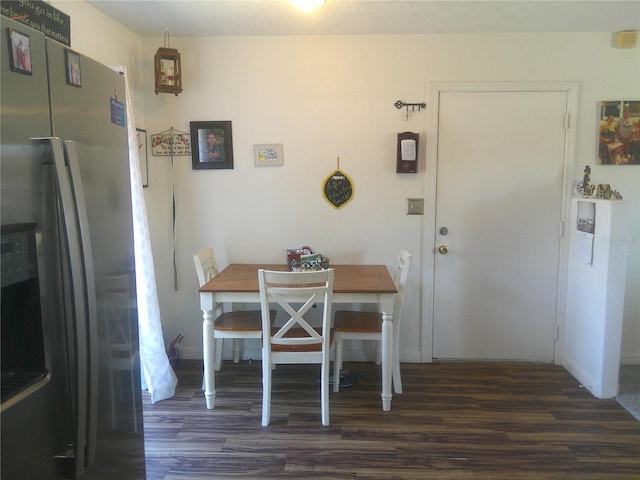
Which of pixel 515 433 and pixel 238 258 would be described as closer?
pixel 515 433

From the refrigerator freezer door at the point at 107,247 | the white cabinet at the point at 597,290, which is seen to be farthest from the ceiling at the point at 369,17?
the refrigerator freezer door at the point at 107,247

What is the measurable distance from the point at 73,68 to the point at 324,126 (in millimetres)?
2253

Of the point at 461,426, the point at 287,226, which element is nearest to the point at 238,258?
the point at 287,226

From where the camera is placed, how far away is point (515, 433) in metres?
2.61

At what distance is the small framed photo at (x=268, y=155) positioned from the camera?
3453 mm

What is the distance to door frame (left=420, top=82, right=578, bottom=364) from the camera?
3.31 metres

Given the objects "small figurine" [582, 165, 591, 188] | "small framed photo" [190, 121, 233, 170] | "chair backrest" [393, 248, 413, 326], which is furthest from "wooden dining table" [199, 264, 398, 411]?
"small figurine" [582, 165, 591, 188]

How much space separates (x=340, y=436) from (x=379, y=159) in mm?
1902

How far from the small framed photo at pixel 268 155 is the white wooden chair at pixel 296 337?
1.13 meters

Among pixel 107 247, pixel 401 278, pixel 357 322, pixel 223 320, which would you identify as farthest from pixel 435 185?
pixel 107 247

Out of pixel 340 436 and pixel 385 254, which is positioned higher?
pixel 385 254

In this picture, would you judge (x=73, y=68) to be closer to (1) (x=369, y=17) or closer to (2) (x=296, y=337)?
(2) (x=296, y=337)

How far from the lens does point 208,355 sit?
2842 mm

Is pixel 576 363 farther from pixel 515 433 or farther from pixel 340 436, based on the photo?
pixel 340 436
